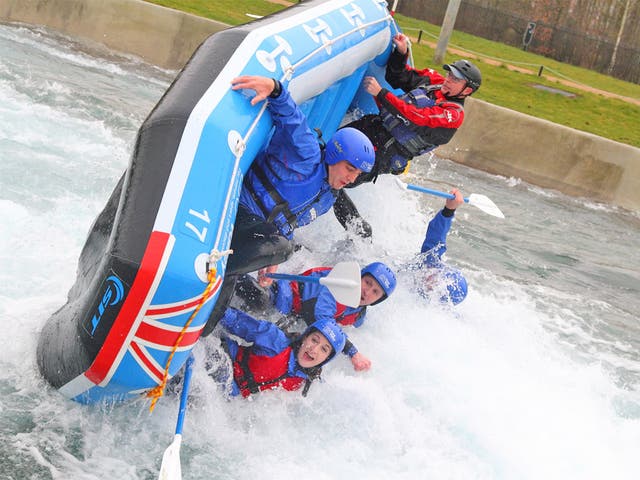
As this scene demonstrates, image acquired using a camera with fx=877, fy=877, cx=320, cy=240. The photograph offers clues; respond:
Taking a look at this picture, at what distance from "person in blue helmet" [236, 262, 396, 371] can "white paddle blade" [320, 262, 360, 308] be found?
544 millimetres

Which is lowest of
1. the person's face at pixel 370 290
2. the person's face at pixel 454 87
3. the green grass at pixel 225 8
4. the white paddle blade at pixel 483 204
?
the person's face at pixel 370 290

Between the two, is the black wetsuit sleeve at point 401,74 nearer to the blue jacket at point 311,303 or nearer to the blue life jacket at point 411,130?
the blue life jacket at point 411,130

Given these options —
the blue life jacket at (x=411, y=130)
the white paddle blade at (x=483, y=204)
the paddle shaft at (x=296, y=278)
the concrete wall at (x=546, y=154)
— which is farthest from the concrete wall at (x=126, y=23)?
the paddle shaft at (x=296, y=278)

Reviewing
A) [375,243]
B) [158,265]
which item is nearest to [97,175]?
[375,243]

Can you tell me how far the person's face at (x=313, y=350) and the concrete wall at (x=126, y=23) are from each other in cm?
757

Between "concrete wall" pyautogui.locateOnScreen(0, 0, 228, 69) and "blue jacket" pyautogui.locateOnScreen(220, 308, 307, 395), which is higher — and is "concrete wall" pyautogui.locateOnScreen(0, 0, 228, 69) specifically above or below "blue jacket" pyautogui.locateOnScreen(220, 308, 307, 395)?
above

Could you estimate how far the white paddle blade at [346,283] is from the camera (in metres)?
4.18

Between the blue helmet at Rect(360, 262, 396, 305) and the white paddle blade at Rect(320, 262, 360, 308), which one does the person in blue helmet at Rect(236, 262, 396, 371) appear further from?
the white paddle blade at Rect(320, 262, 360, 308)

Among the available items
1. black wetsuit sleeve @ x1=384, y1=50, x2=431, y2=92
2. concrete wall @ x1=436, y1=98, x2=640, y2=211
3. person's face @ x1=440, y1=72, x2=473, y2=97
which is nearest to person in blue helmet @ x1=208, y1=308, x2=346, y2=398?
person's face @ x1=440, y1=72, x2=473, y2=97

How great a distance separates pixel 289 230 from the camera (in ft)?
14.3

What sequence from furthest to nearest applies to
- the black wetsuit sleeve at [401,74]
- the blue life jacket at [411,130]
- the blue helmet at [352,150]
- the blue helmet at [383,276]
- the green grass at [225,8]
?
the green grass at [225,8] < the black wetsuit sleeve at [401,74] < the blue life jacket at [411,130] < the blue helmet at [383,276] < the blue helmet at [352,150]

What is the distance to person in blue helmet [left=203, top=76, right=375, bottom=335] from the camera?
388 centimetres

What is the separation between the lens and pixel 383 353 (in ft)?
17.5

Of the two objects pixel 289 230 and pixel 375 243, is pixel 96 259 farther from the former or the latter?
pixel 375 243
